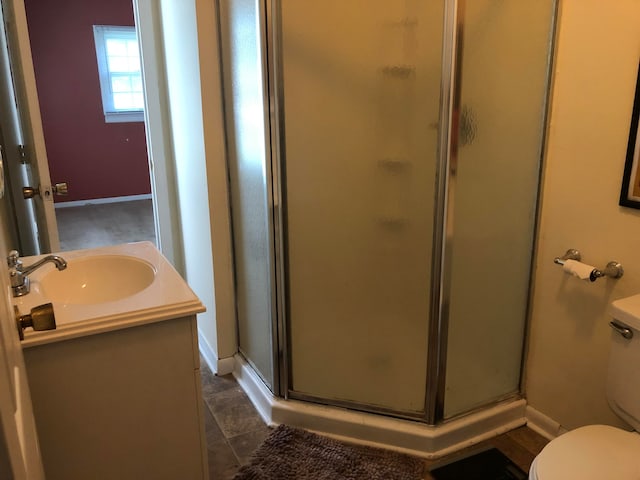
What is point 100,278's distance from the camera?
1.79 metres

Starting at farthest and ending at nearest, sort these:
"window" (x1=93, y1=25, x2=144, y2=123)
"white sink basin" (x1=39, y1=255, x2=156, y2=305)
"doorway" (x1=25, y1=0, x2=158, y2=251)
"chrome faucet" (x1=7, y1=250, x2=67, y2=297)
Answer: "window" (x1=93, y1=25, x2=144, y2=123) → "doorway" (x1=25, y1=0, x2=158, y2=251) → "white sink basin" (x1=39, y1=255, x2=156, y2=305) → "chrome faucet" (x1=7, y1=250, x2=67, y2=297)

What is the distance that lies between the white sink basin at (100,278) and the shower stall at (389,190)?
0.57m

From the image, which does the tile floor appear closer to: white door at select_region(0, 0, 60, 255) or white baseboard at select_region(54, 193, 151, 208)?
white door at select_region(0, 0, 60, 255)

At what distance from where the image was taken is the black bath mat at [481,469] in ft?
6.31

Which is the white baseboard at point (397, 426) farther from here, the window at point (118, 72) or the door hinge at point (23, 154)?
the window at point (118, 72)

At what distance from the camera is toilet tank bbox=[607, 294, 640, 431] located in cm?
152

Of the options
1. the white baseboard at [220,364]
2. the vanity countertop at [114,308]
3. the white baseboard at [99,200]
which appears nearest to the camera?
the vanity countertop at [114,308]

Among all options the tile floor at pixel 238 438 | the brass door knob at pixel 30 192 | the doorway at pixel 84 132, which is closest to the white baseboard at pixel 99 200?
the doorway at pixel 84 132

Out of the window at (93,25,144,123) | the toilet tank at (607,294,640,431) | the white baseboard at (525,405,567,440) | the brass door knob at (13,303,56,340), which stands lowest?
the white baseboard at (525,405,567,440)

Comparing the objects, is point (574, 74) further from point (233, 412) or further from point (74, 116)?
point (74, 116)

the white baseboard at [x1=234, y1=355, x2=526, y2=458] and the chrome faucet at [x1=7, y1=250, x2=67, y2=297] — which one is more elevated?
the chrome faucet at [x1=7, y1=250, x2=67, y2=297]

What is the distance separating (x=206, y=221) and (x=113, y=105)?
4445mm

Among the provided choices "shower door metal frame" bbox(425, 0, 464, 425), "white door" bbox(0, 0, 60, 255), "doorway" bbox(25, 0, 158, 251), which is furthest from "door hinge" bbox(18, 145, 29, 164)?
"doorway" bbox(25, 0, 158, 251)

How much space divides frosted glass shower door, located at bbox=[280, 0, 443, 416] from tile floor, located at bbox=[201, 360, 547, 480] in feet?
0.79
